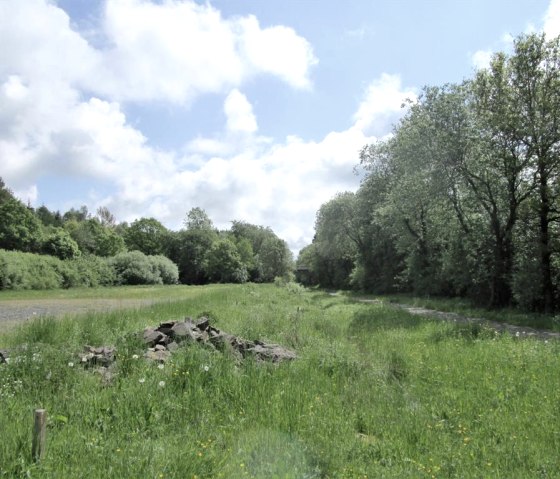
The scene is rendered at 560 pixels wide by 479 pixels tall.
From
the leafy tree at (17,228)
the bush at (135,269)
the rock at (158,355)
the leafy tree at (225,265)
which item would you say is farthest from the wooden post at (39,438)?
the leafy tree at (225,265)

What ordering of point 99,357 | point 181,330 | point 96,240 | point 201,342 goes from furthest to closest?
point 96,240 < point 181,330 < point 201,342 < point 99,357

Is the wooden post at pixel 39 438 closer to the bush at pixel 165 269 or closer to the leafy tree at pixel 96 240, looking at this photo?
the bush at pixel 165 269

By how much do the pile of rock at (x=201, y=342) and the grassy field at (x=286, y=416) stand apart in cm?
46

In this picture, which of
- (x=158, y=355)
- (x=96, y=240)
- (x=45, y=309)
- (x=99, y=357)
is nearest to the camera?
(x=99, y=357)

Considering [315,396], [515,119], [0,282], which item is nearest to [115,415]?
[315,396]

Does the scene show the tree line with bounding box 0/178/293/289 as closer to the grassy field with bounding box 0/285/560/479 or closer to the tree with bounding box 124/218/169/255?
the tree with bounding box 124/218/169/255

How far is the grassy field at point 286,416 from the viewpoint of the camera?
15.8 feet

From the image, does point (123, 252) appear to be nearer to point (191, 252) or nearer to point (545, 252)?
point (191, 252)

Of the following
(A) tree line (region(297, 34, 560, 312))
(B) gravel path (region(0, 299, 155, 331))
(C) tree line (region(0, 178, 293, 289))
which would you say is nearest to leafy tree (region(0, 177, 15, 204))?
(C) tree line (region(0, 178, 293, 289))

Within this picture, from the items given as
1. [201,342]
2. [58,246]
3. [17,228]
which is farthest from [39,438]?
[58,246]

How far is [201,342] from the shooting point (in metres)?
9.52

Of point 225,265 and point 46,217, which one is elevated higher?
point 46,217

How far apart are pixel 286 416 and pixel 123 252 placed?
8679 centimetres

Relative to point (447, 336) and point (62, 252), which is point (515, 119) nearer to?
point (447, 336)
